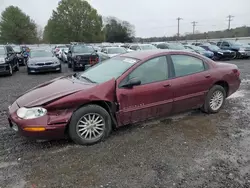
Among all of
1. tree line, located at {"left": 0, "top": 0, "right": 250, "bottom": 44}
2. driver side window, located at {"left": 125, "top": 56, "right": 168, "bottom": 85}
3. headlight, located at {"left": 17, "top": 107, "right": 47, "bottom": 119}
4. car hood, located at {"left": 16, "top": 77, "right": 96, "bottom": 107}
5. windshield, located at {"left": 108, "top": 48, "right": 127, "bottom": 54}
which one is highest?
tree line, located at {"left": 0, "top": 0, "right": 250, "bottom": 44}

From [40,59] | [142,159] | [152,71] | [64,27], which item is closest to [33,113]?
[142,159]

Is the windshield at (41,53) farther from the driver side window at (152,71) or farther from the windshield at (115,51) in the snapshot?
the driver side window at (152,71)

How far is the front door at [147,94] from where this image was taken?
3.79m

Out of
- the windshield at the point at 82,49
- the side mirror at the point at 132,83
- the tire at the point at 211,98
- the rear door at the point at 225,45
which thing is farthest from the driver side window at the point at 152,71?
the rear door at the point at 225,45

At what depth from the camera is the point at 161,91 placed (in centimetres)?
410

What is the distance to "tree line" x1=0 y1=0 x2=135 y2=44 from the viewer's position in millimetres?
50844

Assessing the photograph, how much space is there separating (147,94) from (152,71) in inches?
18.6

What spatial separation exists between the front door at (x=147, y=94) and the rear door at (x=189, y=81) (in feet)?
0.62

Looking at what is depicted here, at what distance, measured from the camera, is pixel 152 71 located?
4113 millimetres

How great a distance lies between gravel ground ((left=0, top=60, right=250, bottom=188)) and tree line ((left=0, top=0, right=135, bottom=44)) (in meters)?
53.3

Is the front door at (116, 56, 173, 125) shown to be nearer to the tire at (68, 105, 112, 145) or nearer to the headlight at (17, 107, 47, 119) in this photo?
the tire at (68, 105, 112, 145)

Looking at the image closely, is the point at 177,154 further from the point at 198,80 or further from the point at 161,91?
the point at 198,80

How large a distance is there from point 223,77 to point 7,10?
58.9 meters

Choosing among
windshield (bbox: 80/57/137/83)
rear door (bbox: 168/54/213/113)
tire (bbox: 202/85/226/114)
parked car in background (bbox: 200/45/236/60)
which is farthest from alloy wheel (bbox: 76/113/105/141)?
parked car in background (bbox: 200/45/236/60)
